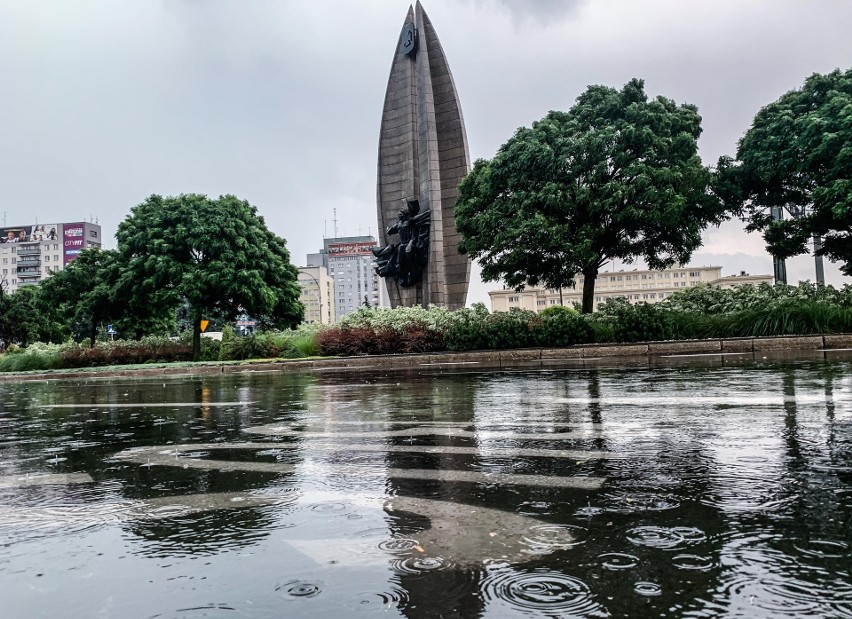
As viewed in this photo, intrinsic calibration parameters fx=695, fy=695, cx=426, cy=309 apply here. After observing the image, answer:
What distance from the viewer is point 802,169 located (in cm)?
2475

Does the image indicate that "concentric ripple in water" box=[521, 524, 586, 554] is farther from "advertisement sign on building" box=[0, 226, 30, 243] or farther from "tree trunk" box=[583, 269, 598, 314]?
"advertisement sign on building" box=[0, 226, 30, 243]

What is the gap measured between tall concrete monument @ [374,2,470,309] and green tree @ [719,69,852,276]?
13.5 metres

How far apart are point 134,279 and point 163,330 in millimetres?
30264

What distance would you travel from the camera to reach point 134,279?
30375 millimetres

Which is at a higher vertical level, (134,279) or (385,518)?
(134,279)

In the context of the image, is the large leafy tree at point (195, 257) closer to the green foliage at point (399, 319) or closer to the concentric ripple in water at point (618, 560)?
the green foliage at point (399, 319)

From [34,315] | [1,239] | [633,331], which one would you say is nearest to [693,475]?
[633,331]

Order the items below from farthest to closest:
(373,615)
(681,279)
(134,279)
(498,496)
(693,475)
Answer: (681,279) < (134,279) < (693,475) < (498,496) < (373,615)

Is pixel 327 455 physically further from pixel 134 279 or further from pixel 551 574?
pixel 134 279

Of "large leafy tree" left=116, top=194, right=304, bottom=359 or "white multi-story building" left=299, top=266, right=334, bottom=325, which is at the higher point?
"white multi-story building" left=299, top=266, right=334, bottom=325

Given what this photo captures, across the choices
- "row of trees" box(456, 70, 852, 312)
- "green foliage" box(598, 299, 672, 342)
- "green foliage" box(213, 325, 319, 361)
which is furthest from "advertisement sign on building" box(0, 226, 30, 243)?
"green foliage" box(598, 299, 672, 342)

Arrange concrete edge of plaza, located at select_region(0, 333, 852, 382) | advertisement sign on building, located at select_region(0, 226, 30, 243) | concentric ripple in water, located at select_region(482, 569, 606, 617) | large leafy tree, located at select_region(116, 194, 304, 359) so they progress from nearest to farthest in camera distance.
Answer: concentric ripple in water, located at select_region(482, 569, 606, 617) → concrete edge of plaza, located at select_region(0, 333, 852, 382) → large leafy tree, located at select_region(116, 194, 304, 359) → advertisement sign on building, located at select_region(0, 226, 30, 243)

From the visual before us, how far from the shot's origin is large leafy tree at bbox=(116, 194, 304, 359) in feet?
96.8

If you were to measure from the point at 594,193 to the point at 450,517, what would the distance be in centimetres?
2227
